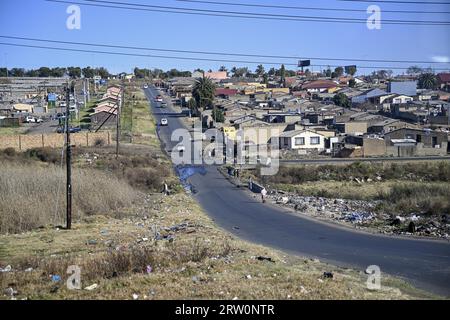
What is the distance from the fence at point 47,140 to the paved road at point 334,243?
51.4 feet

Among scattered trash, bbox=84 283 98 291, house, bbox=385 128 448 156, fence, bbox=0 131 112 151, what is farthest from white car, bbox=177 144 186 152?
scattered trash, bbox=84 283 98 291

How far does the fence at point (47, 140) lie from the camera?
1294 inches

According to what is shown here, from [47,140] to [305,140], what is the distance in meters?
18.0

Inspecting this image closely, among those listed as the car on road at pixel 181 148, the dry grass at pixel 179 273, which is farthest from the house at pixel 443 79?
the dry grass at pixel 179 273

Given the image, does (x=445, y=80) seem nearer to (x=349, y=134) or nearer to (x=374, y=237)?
(x=349, y=134)

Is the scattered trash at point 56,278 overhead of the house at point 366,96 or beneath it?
beneath

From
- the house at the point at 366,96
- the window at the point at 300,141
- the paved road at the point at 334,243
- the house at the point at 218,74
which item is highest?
the house at the point at 218,74

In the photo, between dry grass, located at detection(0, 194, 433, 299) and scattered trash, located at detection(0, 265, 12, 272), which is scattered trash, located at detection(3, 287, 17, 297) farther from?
scattered trash, located at detection(0, 265, 12, 272)

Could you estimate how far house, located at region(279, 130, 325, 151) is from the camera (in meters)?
40.3

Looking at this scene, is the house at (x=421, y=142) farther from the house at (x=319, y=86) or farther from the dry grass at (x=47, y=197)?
the house at (x=319, y=86)

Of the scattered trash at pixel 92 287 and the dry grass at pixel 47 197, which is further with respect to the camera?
the dry grass at pixel 47 197

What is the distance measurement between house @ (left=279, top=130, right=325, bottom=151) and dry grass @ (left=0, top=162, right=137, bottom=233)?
22.1m

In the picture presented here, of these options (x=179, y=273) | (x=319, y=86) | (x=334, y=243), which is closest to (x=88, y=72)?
(x=319, y=86)
